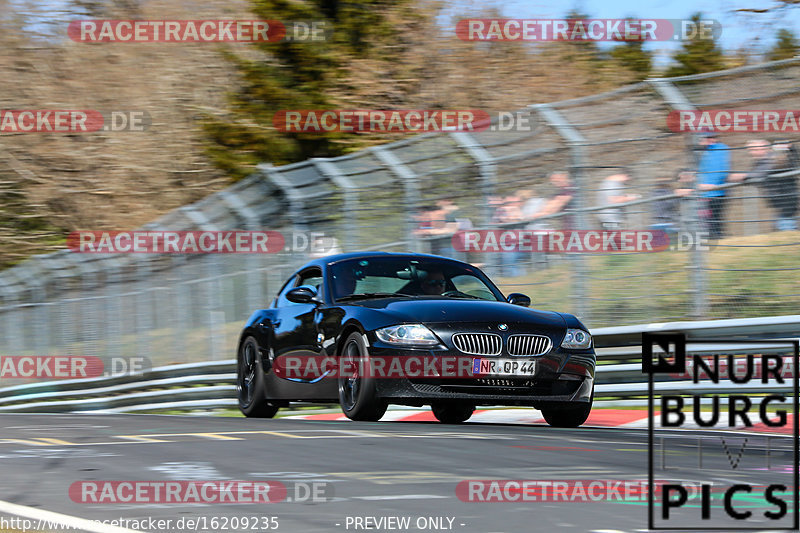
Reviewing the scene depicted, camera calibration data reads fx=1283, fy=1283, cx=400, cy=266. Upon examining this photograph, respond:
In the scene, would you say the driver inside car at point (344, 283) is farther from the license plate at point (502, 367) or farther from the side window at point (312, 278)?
the license plate at point (502, 367)

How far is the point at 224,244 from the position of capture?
1636cm

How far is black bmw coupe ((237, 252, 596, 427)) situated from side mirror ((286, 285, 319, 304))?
0.01 m

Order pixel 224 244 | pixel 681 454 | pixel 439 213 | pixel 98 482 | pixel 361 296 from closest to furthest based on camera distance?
pixel 98 482 → pixel 681 454 → pixel 361 296 → pixel 439 213 → pixel 224 244

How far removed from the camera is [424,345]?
9.09 m

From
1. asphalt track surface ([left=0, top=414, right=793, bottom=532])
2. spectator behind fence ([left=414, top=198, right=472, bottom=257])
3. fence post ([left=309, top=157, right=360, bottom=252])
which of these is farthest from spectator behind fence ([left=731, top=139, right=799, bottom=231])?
fence post ([left=309, top=157, right=360, bottom=252])

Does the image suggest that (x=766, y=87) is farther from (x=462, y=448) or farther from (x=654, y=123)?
(x=462, y=448)

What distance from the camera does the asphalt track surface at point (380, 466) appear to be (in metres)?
5.01

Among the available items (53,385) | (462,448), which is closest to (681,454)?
(462,448)

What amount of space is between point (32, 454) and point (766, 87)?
689 cm

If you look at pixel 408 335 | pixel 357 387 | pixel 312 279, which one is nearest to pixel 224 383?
pixel 312 279

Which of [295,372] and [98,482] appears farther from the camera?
[295,372]

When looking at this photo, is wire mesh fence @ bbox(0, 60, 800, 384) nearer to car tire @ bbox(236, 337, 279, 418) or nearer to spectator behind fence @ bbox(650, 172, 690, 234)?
spectator behind fence @ bbox(650, 172, 690, 234)

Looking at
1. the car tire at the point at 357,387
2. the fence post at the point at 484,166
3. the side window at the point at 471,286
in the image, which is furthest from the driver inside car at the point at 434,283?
A: the fence post at the point at 484,166

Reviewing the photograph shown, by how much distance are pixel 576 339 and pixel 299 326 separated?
2.48 metres
